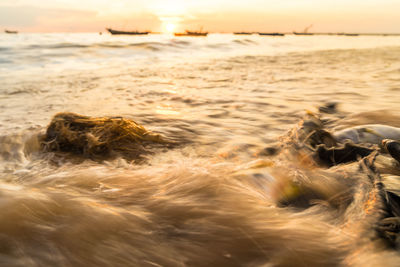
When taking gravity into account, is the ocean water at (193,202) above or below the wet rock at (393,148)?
below

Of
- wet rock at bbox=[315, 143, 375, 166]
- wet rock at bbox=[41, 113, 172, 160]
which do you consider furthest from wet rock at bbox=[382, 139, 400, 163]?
wet rock at bbox=[41, 113, 172, 160]

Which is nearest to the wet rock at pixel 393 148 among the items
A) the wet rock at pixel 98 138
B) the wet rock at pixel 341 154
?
the wet rock at pixel 341 154

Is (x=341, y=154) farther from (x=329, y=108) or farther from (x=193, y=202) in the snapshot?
(x=329, y=108)

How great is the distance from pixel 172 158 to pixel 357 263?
1624mm

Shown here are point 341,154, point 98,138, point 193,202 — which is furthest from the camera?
point 98,138

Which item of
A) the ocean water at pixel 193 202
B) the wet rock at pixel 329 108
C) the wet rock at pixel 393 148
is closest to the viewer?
the ocean water at pixel 193 202

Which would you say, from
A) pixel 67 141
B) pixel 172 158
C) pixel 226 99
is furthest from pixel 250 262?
pixel 226 99

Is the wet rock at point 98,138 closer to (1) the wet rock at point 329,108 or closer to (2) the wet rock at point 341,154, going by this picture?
(2) the wet rock at point 341,154

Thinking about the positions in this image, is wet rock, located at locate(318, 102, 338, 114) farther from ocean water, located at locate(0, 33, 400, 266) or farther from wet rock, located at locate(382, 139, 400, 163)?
wet rock, located at locate(382, 139, 400, 163)

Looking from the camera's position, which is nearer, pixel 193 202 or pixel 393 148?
pixel 193 202

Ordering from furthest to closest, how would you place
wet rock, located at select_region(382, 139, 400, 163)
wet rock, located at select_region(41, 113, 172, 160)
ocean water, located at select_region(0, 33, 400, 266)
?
1. wet rock, located at select_region(41, 113, 172, 160)
2. wet rock, located at select_region(382, 139, 400, 163)
3. ocean water, located at select_region(0, 33, 400, 266)

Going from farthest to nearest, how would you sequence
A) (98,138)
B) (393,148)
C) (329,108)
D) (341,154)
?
(329,108) → (98,138) → (341,154) → (393,148)

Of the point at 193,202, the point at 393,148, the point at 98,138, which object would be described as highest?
the point at 393,148

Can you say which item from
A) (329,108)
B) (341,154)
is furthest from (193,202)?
(329,108)
